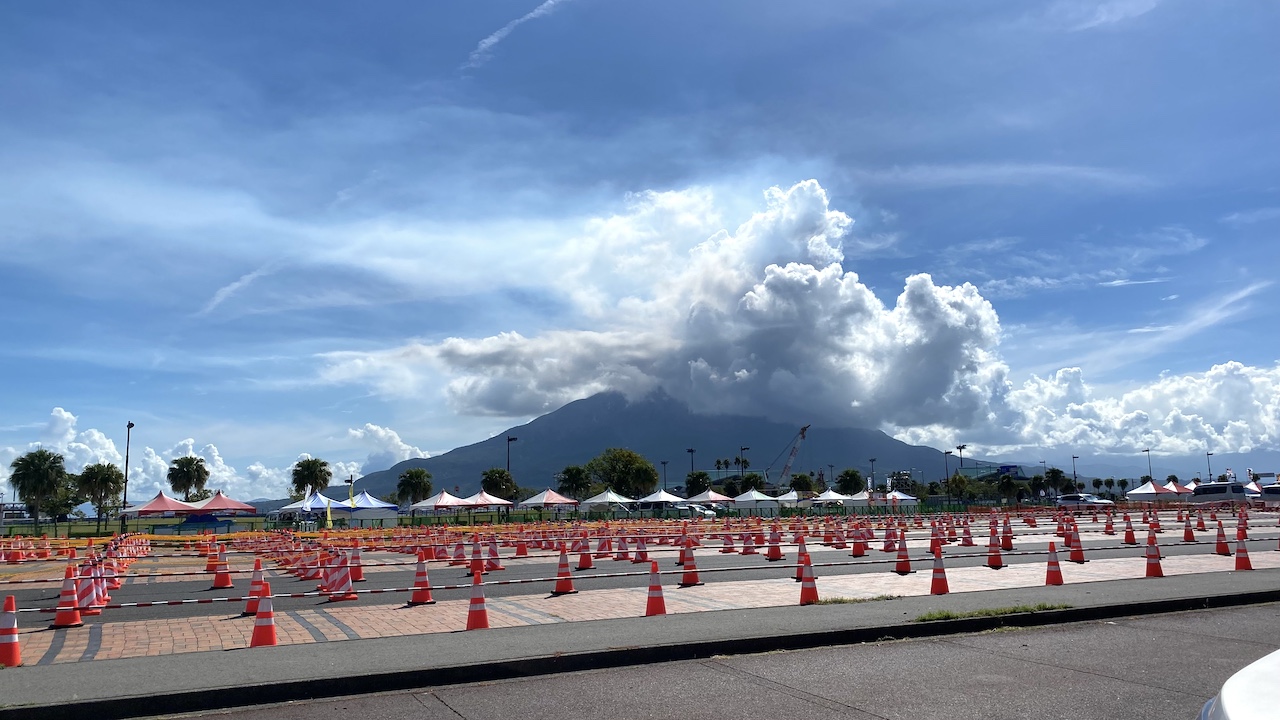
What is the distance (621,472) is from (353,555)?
4210 inches

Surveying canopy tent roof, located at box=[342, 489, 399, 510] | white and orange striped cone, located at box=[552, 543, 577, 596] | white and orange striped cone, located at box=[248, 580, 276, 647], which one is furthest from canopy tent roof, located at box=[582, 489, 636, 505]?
white and orange striped cone, located at box=[248, 580, 276, 647]

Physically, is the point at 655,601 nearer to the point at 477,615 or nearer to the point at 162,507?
the point at 477,615

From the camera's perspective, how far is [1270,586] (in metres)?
16.0

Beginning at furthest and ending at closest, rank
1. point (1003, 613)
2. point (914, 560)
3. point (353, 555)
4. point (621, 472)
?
point (621, 472) → point (914, 560) → point (353, 555) → point (1003, 613)

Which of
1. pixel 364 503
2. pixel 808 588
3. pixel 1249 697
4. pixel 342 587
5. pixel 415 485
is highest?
pixel 1249 697

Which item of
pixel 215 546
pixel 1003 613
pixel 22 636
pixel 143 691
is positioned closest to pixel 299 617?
pixel 22 636

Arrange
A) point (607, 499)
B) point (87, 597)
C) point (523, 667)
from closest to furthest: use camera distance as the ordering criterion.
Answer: point (523, 667), point (87, 597), point (607, 499)

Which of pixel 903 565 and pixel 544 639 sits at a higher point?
pixel 544 639

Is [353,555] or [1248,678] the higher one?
[1248,678]

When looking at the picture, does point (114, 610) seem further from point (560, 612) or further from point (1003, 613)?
point (1003, 613)

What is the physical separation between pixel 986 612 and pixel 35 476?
88.3 meters

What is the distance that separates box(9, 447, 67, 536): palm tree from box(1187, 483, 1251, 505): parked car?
4134 inches

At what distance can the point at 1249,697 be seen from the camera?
109 inches

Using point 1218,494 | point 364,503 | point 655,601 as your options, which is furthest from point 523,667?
A: point 1218,494
